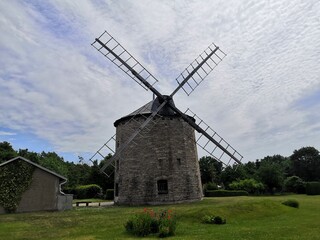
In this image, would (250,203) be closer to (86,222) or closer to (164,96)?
(86,222)

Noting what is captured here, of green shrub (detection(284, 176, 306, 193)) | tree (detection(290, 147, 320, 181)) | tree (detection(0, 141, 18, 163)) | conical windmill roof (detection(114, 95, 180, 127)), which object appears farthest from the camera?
tree (detection(290, 147, 320, 181))

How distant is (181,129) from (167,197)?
18.4ft

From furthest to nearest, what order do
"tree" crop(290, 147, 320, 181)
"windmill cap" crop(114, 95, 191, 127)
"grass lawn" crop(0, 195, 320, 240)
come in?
1. "tree" crop(290, 147, 320, 181)
2. "windmill cap" crop(114, 95, 191, 127)
3. "grass lawn" crop(0, 195, 320, 240)

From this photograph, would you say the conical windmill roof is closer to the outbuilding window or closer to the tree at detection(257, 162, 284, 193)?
the outbuilding window

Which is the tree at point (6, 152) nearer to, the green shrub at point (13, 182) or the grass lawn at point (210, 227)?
the green shrub at point (13, 182)

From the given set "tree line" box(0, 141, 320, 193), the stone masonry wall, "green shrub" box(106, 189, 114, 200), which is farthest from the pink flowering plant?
"green shrub" box(106, 189, 114, 200)

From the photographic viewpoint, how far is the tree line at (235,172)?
147 feet

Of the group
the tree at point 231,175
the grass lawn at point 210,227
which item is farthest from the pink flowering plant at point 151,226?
the tree at point 231,175

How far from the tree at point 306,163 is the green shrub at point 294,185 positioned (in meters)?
21.9

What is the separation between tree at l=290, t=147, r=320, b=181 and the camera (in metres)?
65.1

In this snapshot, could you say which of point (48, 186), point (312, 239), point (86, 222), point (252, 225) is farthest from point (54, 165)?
point (312, 239)

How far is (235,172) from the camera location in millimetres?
54844

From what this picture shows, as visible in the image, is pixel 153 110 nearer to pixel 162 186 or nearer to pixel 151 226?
pixel 162 186

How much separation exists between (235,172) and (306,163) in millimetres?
21503
